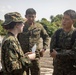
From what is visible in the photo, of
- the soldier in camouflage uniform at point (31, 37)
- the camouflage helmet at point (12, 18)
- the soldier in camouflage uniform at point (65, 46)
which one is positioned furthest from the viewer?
the soldier in camouflage uniform at point (31, 37)

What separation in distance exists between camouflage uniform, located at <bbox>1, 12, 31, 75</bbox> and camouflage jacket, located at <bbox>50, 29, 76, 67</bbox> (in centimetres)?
88

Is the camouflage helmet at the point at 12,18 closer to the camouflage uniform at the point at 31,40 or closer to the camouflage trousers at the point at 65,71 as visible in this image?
the camouflage trousers at the point at 65,71

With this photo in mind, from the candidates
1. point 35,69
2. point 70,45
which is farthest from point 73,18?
point 35,69

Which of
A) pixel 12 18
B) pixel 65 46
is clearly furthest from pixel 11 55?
pixel 65 46

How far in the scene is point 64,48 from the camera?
404 cm

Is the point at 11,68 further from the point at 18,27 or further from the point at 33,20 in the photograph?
the point at 33,20

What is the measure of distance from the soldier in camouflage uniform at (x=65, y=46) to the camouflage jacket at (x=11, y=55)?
97cm

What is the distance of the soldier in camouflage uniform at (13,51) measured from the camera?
10.2 feet

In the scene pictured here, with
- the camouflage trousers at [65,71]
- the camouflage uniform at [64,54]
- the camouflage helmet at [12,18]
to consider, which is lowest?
the camouflage trousers at [65,71]

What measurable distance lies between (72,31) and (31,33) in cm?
156

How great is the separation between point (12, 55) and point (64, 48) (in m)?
1.26

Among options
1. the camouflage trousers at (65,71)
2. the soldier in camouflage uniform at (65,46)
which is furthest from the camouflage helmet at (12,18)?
the camouflage trousers at (65,71)

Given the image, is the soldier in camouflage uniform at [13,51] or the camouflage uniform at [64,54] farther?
the camouflage uniform at [64,54]

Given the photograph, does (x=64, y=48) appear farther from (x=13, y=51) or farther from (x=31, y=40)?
(x=31, y=40)
